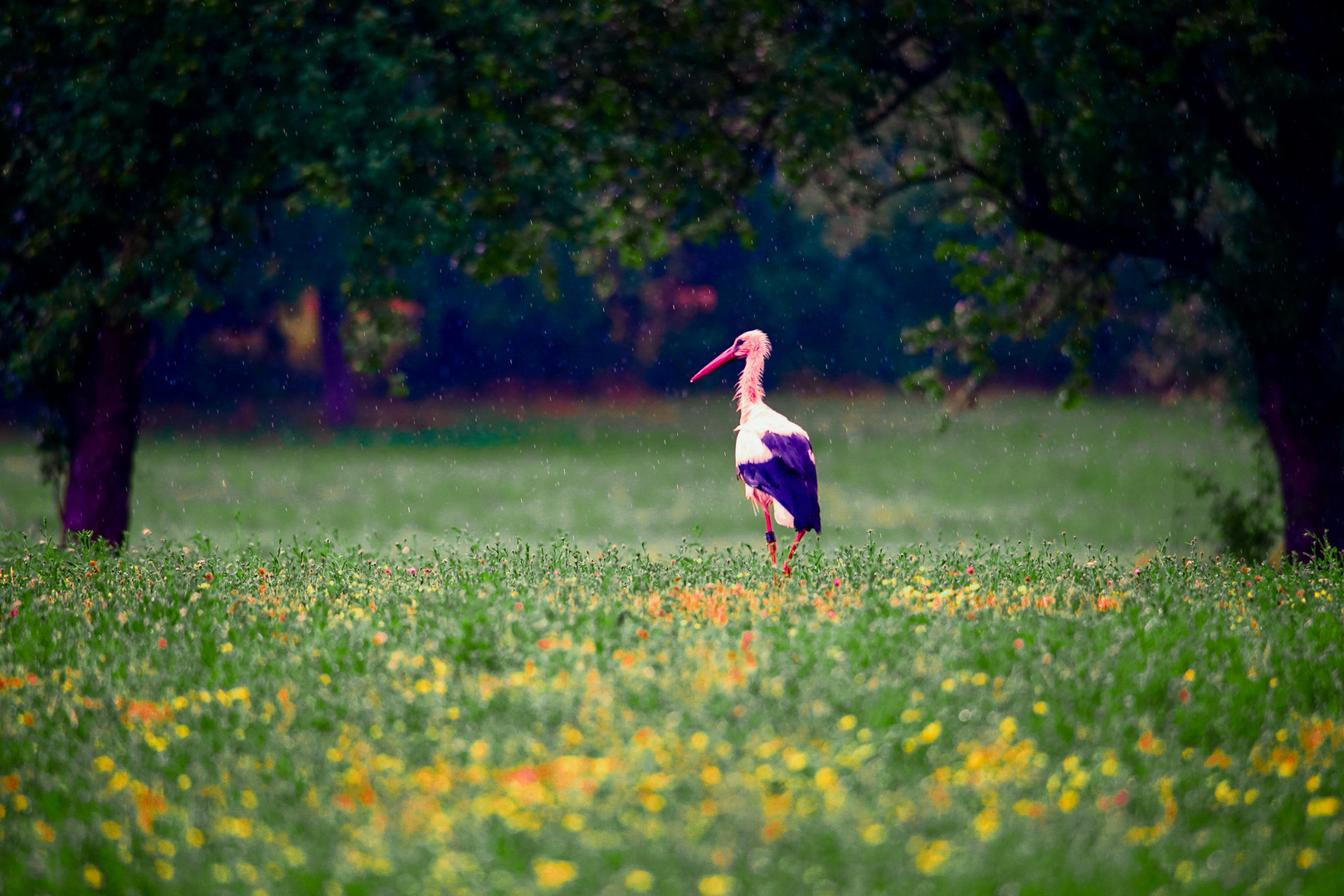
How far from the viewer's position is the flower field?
5.11m

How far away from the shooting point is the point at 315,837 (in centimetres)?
536

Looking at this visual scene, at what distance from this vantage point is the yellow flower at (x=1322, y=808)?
18.6 feet

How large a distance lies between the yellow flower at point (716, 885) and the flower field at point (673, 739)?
0.01m

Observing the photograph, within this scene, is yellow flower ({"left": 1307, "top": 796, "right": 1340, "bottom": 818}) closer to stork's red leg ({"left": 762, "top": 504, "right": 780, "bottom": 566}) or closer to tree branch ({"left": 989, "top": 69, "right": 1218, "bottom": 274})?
stork's red leg ({"left": 762, "top": 504, "right": 780, "bottom": 566})

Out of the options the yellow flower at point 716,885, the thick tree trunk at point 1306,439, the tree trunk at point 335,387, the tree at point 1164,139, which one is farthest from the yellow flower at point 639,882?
the tree trunk at point 335,387

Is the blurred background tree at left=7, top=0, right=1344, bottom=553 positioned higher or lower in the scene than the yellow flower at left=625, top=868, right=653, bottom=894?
higher

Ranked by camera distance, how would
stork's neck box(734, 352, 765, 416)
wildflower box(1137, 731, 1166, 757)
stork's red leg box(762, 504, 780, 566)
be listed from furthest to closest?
stork's neck box(734, 352, 765, 416) < stork's red leg box(762, 504, 780, 566) < wildflower box(1137, 731, 1166, 757)

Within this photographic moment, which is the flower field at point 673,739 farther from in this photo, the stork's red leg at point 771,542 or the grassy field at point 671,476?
the grassy field at point 671,476

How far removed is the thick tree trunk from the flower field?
2.72 metres

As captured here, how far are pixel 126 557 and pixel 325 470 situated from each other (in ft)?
87.1

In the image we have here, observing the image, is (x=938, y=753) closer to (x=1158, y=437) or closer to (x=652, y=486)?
(x=652, y=486)

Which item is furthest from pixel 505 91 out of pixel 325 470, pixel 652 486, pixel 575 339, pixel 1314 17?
pixel 575 339

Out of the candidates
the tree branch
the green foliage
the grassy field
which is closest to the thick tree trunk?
the green foliage

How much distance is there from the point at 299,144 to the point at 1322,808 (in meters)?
9.21
